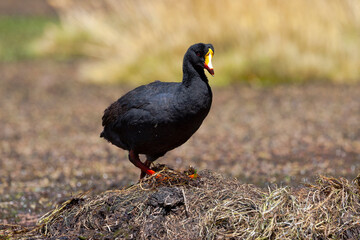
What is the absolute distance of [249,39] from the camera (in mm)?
11312

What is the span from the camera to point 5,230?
4336 mm

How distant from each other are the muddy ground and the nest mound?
2.03 feet

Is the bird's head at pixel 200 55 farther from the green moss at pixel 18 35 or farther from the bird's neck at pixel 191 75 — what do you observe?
the green moss at pixel 18 35

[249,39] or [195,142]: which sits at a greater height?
[249,39]

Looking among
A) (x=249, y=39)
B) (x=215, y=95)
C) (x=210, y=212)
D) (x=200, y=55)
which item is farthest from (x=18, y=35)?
(x=210, y=212)

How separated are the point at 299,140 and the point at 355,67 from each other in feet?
13.3

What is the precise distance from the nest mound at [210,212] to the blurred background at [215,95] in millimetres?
1298

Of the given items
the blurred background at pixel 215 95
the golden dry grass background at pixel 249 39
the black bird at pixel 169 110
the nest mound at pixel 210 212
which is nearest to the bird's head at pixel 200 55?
the black bird at pixel 169 110

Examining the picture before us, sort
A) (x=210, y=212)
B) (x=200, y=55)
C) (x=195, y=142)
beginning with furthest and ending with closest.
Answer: (x=195, y=142) → (x=200, y=55) → (x=210, y=212)

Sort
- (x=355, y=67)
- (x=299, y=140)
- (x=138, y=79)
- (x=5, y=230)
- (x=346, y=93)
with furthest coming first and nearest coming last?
(x=138, y=79), (x=355, y=67), (x=346, y=93), (x=299, y=140), (x=5, y=230)

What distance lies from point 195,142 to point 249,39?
4140 millimetres

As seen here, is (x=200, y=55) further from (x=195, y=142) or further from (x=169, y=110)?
(x=195, y=142)

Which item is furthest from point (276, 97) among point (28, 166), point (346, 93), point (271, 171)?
point (28, 166)

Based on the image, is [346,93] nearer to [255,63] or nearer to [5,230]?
[255,63]
